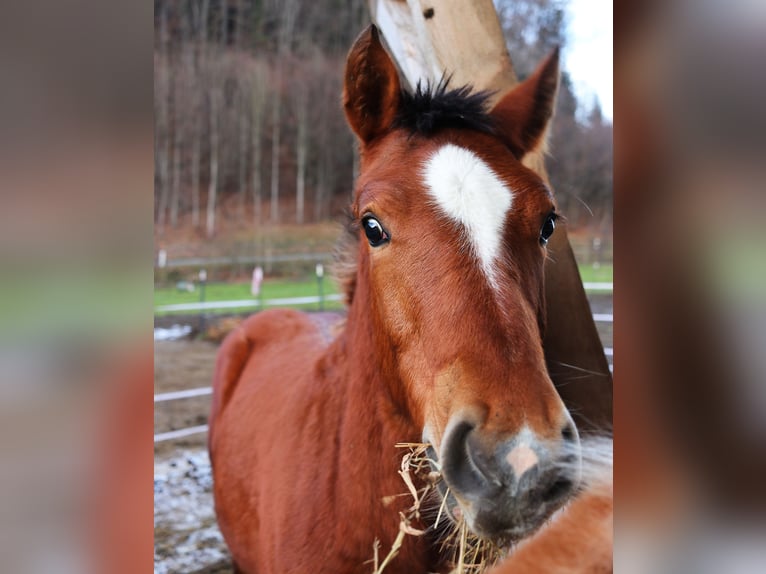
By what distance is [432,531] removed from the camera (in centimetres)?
153

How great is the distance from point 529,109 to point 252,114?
0.80m

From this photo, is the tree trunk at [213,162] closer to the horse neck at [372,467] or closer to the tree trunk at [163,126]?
the tree trunk at [163,126]

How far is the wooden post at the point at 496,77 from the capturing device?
5.98 ft

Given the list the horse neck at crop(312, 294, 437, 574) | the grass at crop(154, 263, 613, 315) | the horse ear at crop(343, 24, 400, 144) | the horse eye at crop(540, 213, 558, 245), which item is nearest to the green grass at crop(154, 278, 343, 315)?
the grass at crop(154, 263, 613, 315)

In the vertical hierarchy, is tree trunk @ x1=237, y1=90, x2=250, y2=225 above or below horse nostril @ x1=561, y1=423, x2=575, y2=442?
above

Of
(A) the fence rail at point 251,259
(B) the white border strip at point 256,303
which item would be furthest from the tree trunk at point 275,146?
(B) the white border strip at point 256,303

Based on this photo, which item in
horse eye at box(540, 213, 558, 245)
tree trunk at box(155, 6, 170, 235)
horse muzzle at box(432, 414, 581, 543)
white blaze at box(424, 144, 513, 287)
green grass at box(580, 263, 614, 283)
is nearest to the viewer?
horse muzzle at box(432, 414, 581, 543)

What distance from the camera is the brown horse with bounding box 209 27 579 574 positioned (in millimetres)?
1235

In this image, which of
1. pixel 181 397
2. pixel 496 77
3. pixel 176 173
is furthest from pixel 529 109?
pixel 181 397

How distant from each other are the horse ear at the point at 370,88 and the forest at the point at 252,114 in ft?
0.89

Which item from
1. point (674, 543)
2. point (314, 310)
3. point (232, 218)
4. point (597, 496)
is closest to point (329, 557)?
point (314, 310)

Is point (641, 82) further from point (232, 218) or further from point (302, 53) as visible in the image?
point (232, 218)

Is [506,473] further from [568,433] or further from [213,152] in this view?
[213,152]

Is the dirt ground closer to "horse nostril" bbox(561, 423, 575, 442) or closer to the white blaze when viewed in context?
the white blaze
